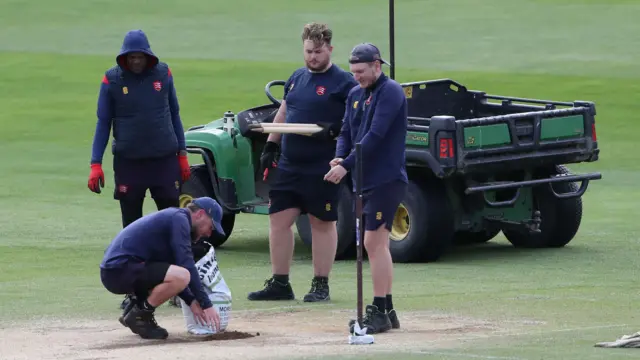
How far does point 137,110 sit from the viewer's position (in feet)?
36.6

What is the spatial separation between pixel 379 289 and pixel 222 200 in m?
4.89

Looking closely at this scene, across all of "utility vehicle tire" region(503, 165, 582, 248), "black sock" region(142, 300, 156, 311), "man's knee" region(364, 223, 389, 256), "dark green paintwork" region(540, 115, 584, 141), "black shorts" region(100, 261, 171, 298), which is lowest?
"utility vehicle tire" region(503, 165, 582, 248)

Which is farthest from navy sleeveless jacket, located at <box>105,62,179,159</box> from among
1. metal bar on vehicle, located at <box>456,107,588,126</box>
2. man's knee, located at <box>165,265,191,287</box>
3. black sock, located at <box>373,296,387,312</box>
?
metal bar on vehicle, located at <box>456,107,588,126</box>

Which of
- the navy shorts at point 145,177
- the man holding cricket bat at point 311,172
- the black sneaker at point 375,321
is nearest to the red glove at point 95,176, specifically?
the navy shorts at point 145,177

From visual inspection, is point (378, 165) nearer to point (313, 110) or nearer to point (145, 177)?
point (313, 110)

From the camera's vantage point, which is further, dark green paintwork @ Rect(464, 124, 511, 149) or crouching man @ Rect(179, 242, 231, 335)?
dark green paintwork @ Rect(464, 124, 511, 149)

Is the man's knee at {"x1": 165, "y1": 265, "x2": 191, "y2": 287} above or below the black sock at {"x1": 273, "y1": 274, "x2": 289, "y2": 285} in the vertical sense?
above

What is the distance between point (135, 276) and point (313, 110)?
7.44 ft

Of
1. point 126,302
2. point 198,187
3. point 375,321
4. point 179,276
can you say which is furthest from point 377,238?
point 198,187

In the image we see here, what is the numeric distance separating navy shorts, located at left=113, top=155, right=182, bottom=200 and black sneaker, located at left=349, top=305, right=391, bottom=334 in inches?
80.0

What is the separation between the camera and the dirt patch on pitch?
9188 mm

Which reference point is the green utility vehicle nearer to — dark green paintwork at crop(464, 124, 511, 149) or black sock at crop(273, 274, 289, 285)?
dark green paintwork at crop(464, 124, 511, 149)

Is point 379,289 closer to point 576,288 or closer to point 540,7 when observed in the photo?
point 576,288

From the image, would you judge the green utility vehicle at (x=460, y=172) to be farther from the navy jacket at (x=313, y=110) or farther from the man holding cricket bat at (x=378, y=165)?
the man holding cricket bat at (x=378, y=165)
